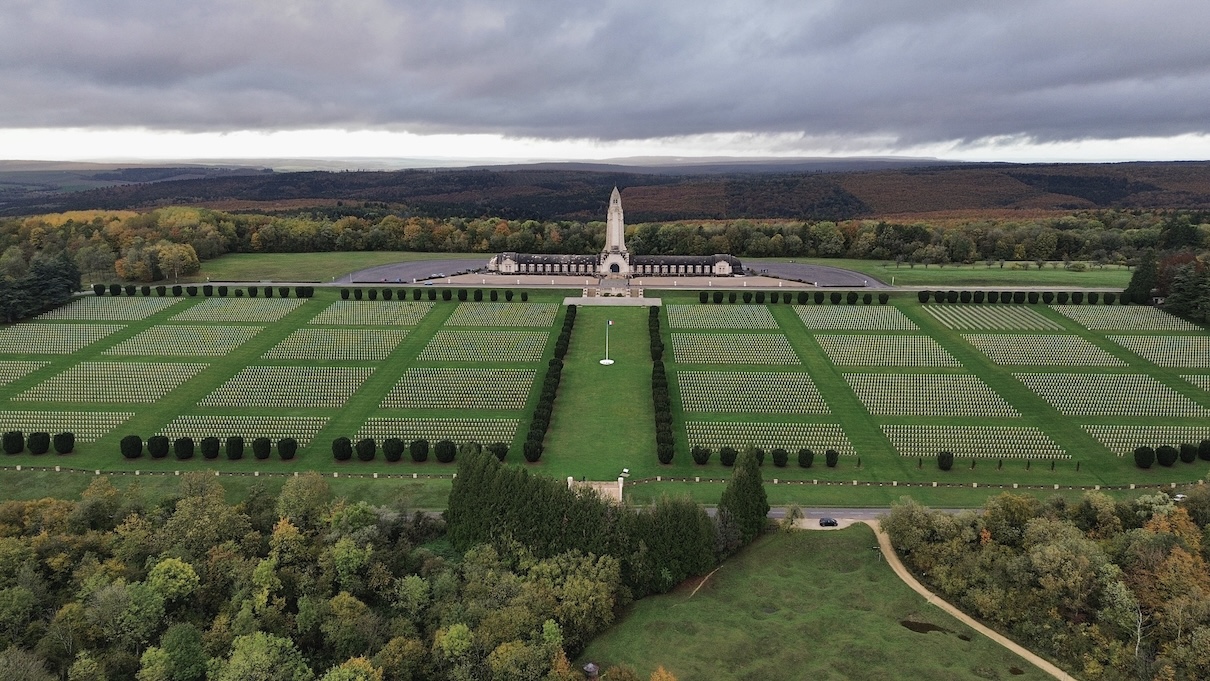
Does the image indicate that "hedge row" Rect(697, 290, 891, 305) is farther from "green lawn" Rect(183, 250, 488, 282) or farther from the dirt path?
"green lawn" Rect(183, 250, 488, 282)

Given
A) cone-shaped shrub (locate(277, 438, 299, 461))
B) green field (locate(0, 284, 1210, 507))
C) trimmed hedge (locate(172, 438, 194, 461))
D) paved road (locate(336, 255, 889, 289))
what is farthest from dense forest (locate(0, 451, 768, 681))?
paved road (locate(336, 255, 889, 289))

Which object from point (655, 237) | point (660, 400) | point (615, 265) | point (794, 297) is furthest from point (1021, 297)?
point (655, 237)

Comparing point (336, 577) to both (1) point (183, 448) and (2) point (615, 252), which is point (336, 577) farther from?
(2) point (615, 252)

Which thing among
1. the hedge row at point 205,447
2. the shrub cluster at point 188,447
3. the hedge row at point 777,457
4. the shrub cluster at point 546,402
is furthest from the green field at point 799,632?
the shrub cluster at point 188,447

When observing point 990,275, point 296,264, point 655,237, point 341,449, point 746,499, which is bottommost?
point 341,449

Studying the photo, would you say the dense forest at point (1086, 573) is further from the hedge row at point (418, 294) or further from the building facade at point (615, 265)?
the building facade at point (615, 265)

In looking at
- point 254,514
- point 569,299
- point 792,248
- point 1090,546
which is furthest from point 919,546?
point 792,248
